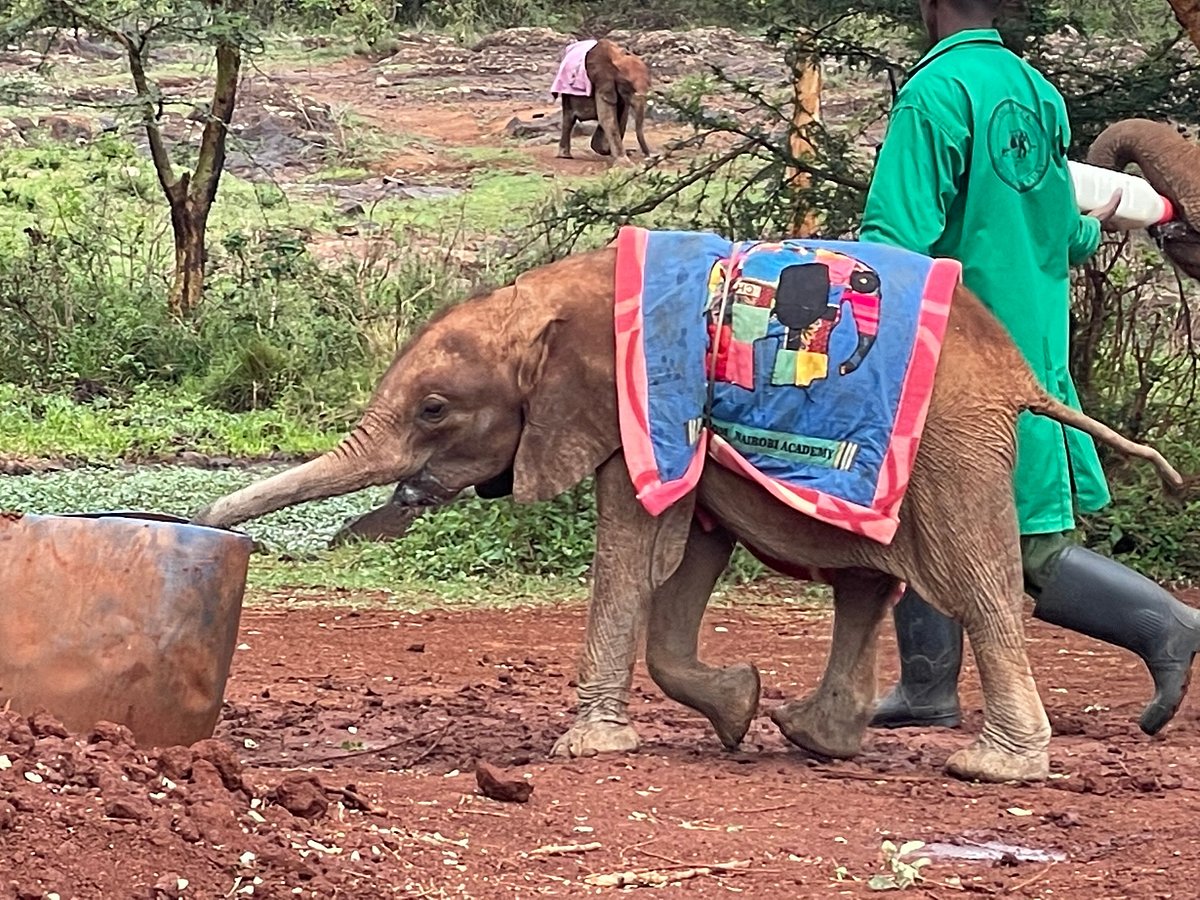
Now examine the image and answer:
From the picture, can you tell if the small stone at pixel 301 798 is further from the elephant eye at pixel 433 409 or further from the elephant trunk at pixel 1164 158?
the elephant trunk at pixel 1164 158

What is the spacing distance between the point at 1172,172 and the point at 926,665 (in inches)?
70.0

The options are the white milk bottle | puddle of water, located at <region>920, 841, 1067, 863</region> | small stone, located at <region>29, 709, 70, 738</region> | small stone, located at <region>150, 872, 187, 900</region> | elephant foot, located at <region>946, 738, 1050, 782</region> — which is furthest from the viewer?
the white milk bottle

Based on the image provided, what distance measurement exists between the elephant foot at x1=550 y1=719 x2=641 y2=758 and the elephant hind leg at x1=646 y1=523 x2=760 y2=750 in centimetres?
21

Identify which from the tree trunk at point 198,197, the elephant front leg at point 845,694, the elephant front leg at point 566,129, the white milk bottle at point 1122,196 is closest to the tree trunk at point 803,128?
the white milk bottle at point 1122,196

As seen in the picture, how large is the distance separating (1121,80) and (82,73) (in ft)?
65.3

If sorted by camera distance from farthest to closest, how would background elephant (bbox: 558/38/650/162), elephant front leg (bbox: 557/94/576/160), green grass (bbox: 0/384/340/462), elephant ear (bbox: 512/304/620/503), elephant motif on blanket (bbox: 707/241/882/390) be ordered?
elephant front leg (bbox: 557/94/576/160) → background elephant (bbox: 558/38/650/162) → green grass (bbox: 0/384/340/462) → elephant ear (bbox: 512/304/620/503) → elephant motif on blanket (bbox: 707/241/882/390)

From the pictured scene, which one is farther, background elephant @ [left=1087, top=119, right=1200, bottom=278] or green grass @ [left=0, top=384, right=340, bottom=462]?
green grass @ [left=0, top=384, right=340, bottom=462]

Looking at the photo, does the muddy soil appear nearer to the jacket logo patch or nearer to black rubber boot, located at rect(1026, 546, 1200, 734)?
black rubber boot, located at rect(1026, 546, 1200, 734)

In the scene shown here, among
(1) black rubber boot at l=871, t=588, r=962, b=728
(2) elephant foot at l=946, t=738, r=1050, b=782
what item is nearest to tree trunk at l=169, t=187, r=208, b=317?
(1) black rubber boot at l=871, t=588, r=962, b=728

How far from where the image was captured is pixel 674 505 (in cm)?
538

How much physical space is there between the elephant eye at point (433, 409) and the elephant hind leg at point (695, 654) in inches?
29.2

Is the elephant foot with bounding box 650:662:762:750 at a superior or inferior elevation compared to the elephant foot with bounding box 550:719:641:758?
superior

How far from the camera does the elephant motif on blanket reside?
5.02 m

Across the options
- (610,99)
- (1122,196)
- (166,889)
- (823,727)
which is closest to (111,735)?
(166,889)
